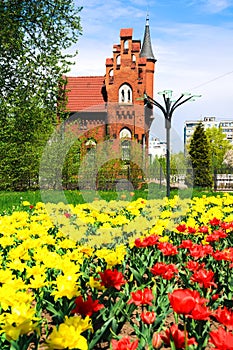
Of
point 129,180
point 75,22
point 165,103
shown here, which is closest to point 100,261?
point 165,103

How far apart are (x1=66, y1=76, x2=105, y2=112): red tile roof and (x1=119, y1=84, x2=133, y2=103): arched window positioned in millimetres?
1466

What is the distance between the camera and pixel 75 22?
2183 centimetres

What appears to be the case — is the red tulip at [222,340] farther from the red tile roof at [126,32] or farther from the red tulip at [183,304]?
the red tile roof at [126,32]

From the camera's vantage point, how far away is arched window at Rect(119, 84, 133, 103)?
30.9 metres

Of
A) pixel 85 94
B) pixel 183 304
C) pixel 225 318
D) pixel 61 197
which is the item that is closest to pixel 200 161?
pixel 85 94

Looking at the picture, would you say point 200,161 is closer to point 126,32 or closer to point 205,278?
point 126,32

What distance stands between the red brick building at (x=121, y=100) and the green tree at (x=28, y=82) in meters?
8.29

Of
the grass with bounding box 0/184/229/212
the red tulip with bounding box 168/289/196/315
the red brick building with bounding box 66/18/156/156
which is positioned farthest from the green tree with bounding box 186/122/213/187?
the red tulip with bounding box 168/289/196/315

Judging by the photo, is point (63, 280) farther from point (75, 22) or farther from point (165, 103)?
point (75, 22)

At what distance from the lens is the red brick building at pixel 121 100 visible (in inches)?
1182

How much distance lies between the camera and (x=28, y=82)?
68.8 feet

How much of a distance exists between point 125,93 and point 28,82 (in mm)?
11113

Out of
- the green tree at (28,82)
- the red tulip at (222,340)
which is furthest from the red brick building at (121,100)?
the red tulip at (222,340)

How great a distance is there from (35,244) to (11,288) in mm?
1359
